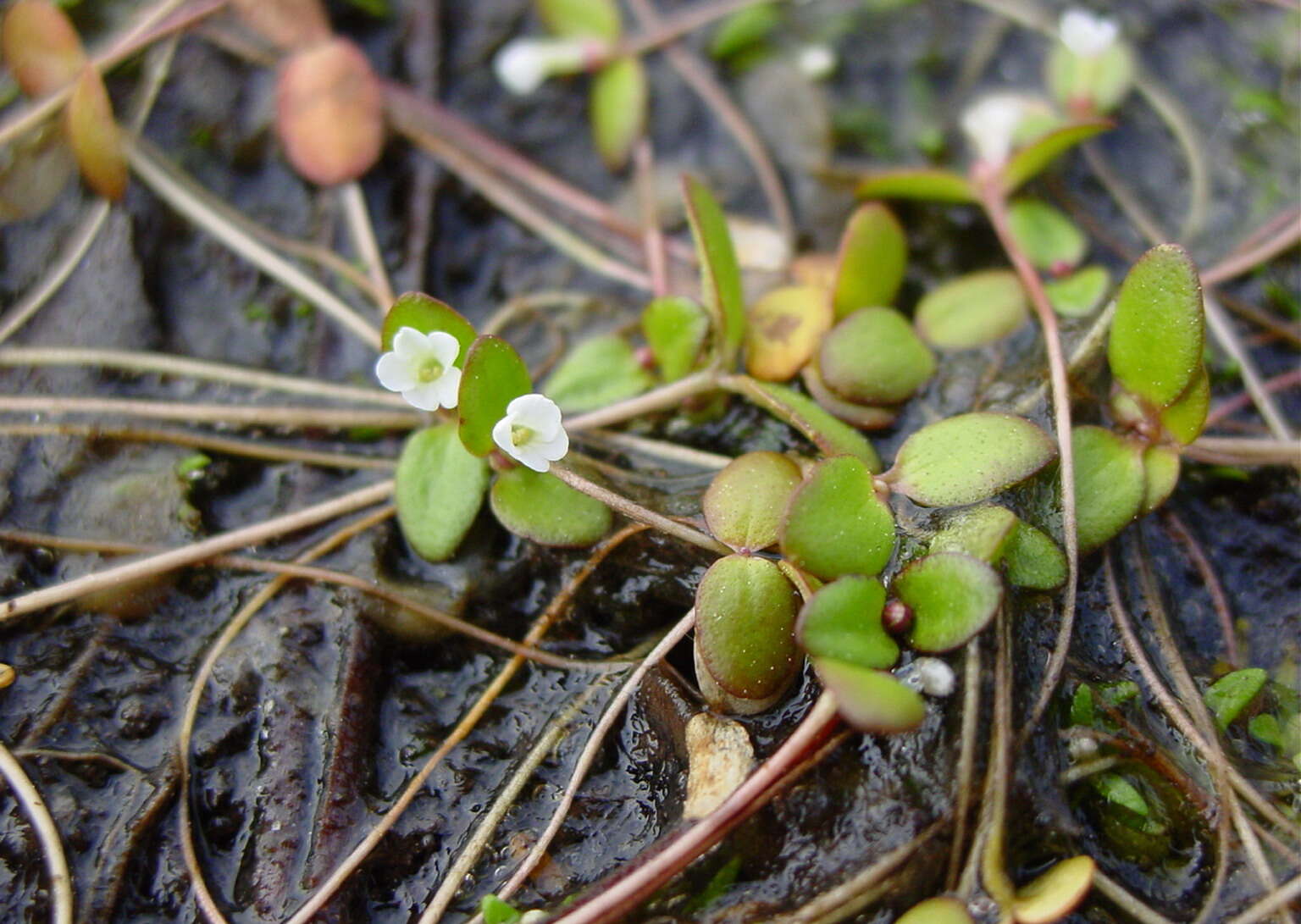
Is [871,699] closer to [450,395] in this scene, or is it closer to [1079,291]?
[450,395]

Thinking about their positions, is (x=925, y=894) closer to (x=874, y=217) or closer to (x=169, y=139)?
(x=874, y=217)

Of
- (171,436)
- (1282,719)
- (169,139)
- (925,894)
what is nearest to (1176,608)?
(1282,719)

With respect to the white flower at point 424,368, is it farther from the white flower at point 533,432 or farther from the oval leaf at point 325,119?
the oval leaf at point 325,119

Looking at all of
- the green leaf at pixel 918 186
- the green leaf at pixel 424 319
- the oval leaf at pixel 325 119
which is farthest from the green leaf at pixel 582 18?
the green leaf at pixel 424 319

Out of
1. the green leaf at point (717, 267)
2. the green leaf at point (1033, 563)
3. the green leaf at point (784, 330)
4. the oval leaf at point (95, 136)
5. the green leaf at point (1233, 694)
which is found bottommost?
the green leaf at point (1233, 694)

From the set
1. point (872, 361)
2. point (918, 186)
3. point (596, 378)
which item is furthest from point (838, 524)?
point (918, 186)

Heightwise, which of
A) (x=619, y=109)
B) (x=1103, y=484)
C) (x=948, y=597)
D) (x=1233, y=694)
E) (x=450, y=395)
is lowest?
(x=1233, y=694)
